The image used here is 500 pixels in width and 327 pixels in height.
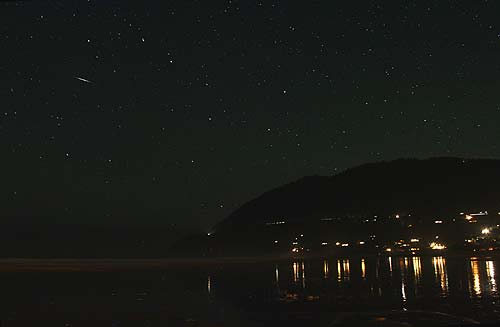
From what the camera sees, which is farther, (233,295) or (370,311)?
(233,295)

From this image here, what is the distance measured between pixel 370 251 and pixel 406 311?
179 metres

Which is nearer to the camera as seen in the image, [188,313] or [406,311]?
[406,311]

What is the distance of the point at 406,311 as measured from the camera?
2103cm

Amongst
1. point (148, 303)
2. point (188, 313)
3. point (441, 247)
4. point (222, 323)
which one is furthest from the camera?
point (441, 247)

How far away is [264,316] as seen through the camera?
2105 cm

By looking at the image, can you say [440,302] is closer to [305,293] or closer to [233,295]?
[305,293]

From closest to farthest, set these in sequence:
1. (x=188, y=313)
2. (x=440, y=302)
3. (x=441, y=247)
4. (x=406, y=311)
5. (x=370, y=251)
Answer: (x=406, y=311)
(x=188, y=313)
(x=440, y=302)
(x=441, y=247)
(x=370, y=251)

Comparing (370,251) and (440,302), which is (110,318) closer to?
(440,302)

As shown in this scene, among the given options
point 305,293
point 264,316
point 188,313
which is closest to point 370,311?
point 264,316

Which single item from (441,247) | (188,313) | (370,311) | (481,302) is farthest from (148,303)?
(441,247)

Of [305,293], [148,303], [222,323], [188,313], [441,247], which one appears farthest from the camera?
[441,247]

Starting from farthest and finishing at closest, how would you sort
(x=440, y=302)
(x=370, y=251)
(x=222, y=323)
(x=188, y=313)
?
(x=370, y=251) → (x=440, y=302) → (x=188, y=313) → (x=222, y=323)

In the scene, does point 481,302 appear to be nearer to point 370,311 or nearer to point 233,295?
point 370,311

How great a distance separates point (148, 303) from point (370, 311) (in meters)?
11.3
